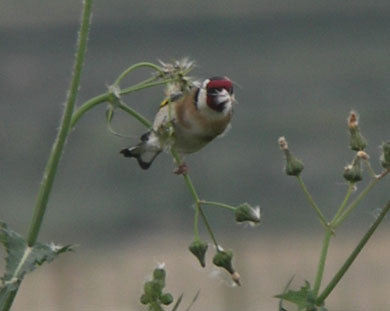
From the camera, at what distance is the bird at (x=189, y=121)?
2.85 m

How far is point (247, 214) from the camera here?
272cm

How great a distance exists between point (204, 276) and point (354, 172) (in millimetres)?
13327

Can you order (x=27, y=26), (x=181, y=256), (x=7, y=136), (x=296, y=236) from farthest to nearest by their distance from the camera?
(x=27, y=26)
(x=7, y=136)
(x=296, y=236)
(x=181, y=256)

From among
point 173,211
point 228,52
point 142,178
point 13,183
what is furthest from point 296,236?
point 228,52

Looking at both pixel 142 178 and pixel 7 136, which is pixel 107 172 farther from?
pixel 7 136

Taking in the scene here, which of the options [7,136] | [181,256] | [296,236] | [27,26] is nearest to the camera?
[181,256]

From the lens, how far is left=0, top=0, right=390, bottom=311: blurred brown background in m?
15.1

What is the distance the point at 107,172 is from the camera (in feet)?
66.3

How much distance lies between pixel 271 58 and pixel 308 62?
66cm

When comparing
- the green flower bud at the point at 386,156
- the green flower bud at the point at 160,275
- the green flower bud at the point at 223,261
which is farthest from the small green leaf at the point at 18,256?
the green flower bud at the point at 386,156

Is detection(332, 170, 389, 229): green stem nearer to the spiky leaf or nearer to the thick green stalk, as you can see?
the thick green stalk

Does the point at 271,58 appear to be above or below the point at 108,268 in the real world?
above

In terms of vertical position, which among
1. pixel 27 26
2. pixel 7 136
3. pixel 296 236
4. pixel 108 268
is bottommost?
pixel 108 268

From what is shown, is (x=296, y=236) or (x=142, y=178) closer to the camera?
(x=296, y=236)
